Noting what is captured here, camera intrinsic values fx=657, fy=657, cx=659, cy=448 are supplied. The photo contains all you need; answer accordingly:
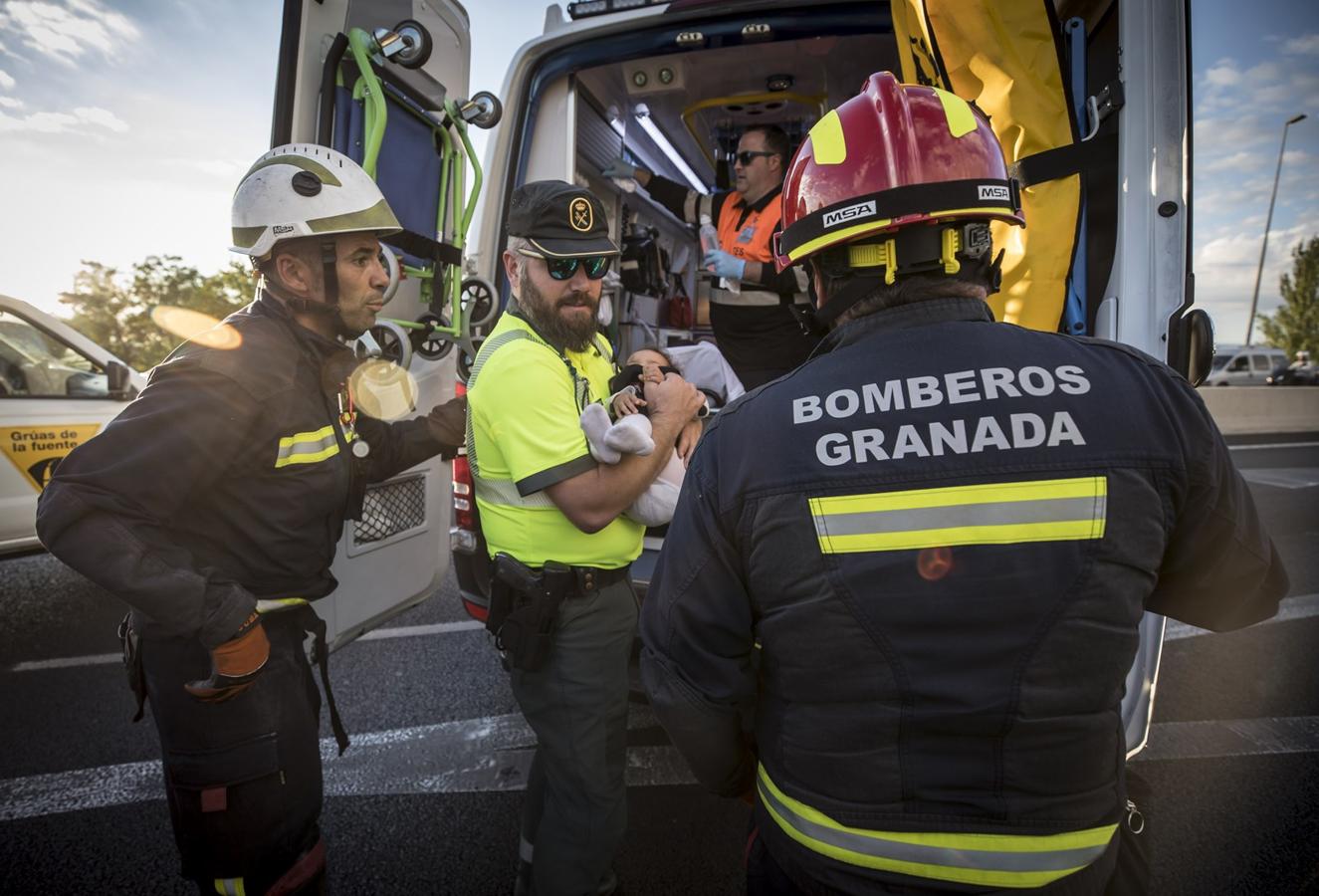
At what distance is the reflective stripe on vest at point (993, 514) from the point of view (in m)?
0.90

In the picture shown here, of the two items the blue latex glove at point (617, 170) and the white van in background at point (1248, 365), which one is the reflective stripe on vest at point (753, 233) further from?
the white van in background at point (1248, 365)

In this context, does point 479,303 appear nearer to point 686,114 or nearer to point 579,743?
point 579,743

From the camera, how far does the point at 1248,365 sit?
24.2 metres

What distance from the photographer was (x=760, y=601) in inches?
41.1

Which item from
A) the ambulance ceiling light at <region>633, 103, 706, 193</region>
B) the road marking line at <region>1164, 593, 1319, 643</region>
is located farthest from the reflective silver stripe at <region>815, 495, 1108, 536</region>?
the ambulance ceiling light at <region>633, 103, 706, 193</region>

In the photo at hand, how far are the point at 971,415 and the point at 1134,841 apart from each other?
31.0 inches

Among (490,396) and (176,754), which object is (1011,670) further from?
(176,754)

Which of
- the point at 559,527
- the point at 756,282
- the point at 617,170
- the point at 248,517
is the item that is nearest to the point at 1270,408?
the point at 617,170

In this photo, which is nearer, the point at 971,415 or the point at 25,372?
the point at 971,415

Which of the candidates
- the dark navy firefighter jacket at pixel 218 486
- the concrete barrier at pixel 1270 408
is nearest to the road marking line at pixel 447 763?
the dark navy firefighter jacket at pixel 218 486

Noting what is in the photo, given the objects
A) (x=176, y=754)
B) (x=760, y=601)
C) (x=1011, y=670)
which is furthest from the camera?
(x=176, y=754)

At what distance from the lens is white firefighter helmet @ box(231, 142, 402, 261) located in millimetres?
1724

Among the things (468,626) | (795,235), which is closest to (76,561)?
(795,235)

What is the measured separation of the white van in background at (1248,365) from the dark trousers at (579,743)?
2997 centimetres
